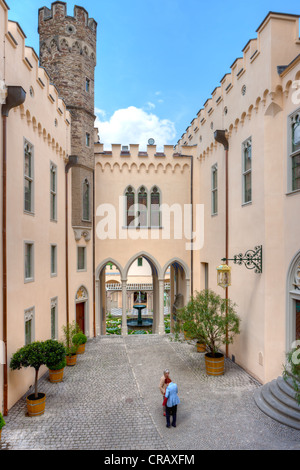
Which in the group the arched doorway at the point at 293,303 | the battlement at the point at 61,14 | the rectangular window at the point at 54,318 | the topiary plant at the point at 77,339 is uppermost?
the battlement at the point at 61,14

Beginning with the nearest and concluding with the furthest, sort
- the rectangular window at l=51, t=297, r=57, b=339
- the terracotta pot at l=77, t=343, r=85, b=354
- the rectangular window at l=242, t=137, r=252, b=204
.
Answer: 1. the rectangular window at l=242, t=137, r=252, b=204
2. the rectangular window at l=51, t=297, r=57, b=339
3. the terracotta pot at l=77, t=343, r=85, b=354

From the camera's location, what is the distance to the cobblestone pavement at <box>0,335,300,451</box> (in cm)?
695

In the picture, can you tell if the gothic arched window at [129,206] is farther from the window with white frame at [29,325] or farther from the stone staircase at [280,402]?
the stone staircase at [280,402]

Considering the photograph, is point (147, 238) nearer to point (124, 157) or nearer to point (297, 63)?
point (124, 157)

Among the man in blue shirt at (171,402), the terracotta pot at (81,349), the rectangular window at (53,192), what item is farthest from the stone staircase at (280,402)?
the rectangular window at (53,192)

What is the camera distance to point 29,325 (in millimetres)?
10469

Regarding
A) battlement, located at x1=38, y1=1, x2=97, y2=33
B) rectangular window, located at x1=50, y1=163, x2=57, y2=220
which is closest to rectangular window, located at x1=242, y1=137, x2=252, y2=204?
rectangular window, located at x1=50, y1=163, x2=57, y2=220

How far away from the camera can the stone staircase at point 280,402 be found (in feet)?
24.6

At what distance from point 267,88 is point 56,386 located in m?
11.7

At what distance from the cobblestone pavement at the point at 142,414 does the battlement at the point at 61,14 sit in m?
16.0

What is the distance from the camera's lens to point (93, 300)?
16.8m

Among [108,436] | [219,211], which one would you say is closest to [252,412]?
[108,436]

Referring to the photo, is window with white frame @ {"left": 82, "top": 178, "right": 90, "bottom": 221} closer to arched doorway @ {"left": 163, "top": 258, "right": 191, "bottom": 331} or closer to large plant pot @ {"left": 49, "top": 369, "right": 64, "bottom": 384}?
arched doorway @ {"left": 163, "top": 258, "right": 191, "bottom": 331}

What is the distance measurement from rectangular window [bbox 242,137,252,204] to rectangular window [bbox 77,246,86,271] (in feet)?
28.8
